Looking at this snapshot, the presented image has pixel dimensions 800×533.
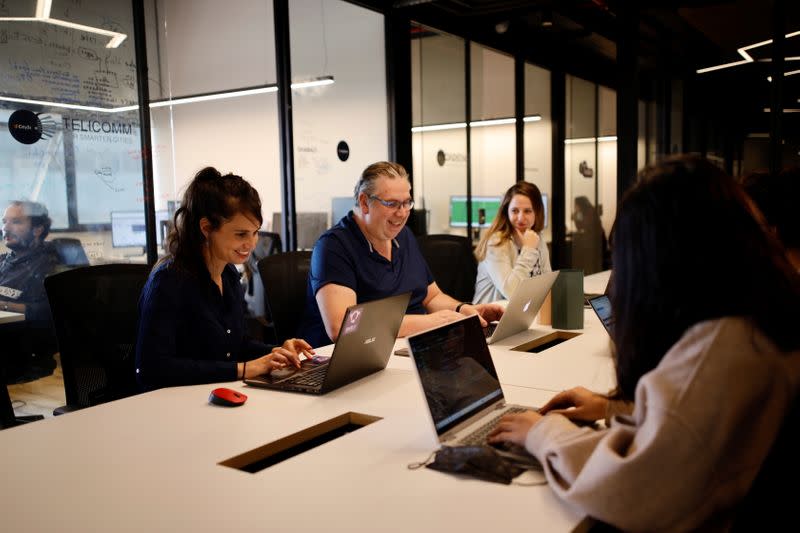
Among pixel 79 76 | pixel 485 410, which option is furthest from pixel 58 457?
pixel 79 76

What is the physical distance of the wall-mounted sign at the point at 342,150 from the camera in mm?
4883

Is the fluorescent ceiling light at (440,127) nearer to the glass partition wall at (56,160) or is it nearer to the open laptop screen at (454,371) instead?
the glass partition wall at (56,160)

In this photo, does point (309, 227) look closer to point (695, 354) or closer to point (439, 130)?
point (439, 130)

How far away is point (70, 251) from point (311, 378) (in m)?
1.99

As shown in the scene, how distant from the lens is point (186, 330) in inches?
88.8

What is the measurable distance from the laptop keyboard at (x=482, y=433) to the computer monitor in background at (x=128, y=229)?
2618 mm

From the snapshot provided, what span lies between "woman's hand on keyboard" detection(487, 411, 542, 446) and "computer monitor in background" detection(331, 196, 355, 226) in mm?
3456

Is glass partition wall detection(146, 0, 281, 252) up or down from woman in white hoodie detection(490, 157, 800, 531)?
up

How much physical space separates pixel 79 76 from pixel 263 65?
3.37 meters

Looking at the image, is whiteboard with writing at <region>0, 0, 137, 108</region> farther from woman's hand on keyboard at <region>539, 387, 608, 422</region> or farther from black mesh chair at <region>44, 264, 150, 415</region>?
woman's hand on keyboard at <region>539, 387, 608, 422</region>

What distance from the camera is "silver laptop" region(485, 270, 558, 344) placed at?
254 cm

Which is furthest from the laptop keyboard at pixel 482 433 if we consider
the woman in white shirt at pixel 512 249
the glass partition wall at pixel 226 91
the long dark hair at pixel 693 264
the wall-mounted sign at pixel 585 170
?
the wall-mounted sign at pixel 585 170

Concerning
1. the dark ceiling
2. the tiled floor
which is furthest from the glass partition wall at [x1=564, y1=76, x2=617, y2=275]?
the tiled floor

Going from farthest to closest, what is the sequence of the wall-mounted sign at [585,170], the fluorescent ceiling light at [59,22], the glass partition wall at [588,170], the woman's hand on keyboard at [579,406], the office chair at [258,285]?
the wall-mounted sign at [585,170]
the glass partition wall at [588,170]
the office chair at [258,285]
the fluorescent ceiling light at [59,22]
the woman's hand on keyboard at [579,406]
